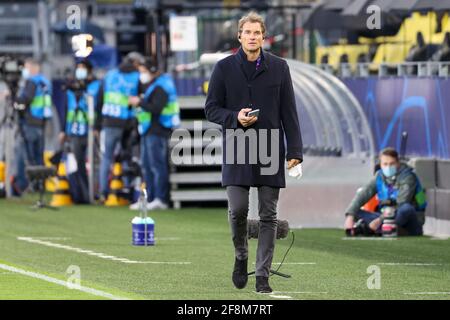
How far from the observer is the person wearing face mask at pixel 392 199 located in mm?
21766

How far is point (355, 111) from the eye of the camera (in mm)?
23750

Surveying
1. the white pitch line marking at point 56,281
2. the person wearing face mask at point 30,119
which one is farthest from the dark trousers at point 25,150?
the white pitch line marking at point 56,281

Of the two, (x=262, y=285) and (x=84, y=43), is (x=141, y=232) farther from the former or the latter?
(x=84, y=43)

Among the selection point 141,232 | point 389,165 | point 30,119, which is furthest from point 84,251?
point 30,119

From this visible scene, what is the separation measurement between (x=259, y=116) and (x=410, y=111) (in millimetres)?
10277

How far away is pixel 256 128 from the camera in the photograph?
47.6ft

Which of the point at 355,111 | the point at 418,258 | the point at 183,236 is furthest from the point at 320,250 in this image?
the point at 355,111

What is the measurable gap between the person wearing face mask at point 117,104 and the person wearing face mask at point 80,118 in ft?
1.94

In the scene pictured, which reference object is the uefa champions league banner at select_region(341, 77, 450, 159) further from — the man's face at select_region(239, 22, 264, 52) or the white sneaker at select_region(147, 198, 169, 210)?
the man's face at select_region(239, 22, 264, 52)

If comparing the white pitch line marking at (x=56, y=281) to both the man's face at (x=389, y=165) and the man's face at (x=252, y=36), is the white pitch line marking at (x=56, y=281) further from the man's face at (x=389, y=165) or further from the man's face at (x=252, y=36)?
the man's face at (x=389, y=165)

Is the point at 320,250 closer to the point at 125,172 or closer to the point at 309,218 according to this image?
the point at 309,218

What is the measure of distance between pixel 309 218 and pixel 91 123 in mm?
6932
